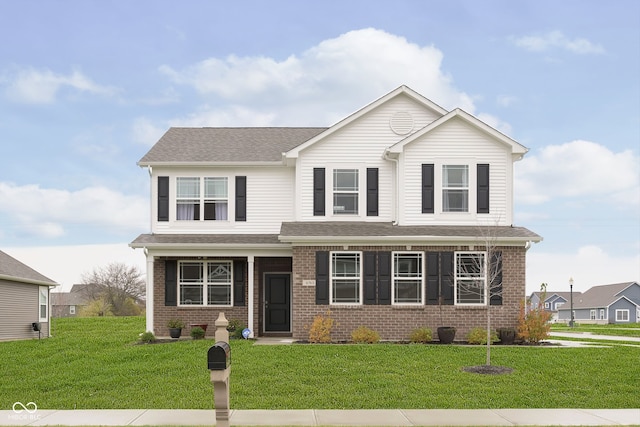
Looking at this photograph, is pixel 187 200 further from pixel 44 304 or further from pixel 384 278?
pixel 44 304

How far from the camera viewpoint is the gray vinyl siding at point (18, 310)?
28.6m

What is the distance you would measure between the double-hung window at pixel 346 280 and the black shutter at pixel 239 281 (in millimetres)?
4136

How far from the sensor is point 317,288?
71.4 feet

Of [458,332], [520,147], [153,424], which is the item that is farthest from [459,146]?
[153,424]

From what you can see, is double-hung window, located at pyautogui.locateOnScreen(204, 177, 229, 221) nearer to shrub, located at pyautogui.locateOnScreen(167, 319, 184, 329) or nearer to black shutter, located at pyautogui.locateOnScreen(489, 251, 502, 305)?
shrub, located at pyautogui.locateOnScreen(167, 319, 184, 329)

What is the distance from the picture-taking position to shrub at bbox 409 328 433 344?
2106 cm

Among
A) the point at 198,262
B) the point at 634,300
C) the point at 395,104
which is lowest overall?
the point at 634,300

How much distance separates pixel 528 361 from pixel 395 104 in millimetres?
10337

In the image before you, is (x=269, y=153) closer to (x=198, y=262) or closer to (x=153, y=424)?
(x=198, y=262)

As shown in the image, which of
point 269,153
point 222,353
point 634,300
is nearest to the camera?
point 222,353

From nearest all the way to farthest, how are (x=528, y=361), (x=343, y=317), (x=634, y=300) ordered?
(x=528, y=361) < (x=343, y=317) < (x=634, y=300)

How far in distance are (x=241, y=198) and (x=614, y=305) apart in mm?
66138

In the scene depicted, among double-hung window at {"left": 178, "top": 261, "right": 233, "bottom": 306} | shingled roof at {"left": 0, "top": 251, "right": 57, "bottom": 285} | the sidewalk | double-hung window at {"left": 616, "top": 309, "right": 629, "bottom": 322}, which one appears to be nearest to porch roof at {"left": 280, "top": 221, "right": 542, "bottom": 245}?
double-hung window at {"left": 178, "top": 261, "right": 233, "bottom": 306}

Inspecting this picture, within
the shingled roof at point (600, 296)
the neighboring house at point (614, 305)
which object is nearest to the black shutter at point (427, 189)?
the neighboring house at point (614, 305)
